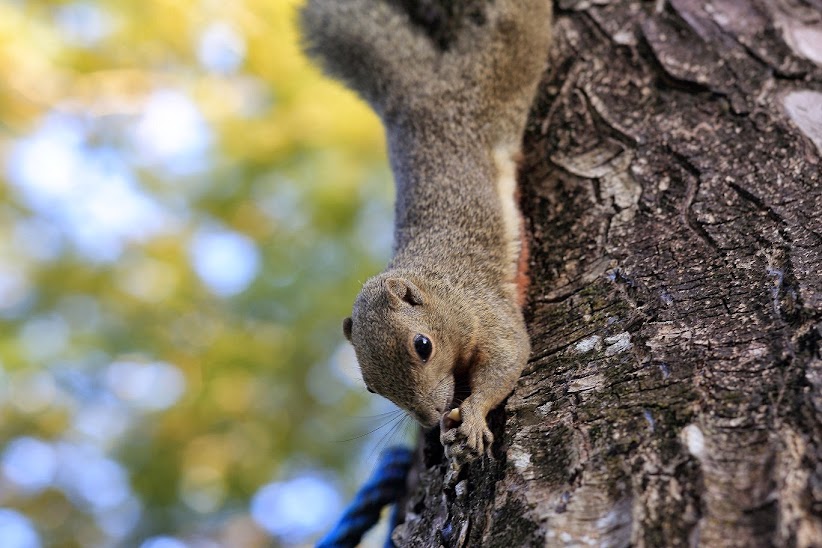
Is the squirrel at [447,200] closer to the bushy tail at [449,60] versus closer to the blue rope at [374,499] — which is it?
the bushy tail at [449,60]

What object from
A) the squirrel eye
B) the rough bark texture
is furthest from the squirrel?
the rough bark texture

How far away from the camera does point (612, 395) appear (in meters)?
1.80

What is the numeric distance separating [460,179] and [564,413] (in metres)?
1.65

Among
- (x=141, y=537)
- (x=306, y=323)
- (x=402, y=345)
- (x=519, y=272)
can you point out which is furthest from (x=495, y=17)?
(x=141, y=537)

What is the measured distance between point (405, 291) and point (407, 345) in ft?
0.80

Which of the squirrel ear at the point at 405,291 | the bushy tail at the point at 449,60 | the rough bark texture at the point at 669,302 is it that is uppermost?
the bushy tail at the point at 449,60

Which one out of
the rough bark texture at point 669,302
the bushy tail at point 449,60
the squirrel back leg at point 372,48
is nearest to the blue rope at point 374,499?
the rough bark texture at point 669,302

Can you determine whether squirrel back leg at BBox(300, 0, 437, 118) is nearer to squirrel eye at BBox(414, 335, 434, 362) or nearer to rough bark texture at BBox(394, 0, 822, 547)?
rough bark texture at BBox(394, 0, 822, 547)

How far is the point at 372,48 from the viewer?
372 centimetres

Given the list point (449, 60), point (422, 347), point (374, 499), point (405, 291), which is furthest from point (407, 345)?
point (449, 60)

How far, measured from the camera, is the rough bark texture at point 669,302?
1.48 m

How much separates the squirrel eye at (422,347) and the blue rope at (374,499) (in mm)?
358

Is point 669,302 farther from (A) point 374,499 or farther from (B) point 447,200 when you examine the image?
(B) point 447,200

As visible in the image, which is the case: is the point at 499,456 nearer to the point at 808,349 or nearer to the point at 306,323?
the point at 808,349
